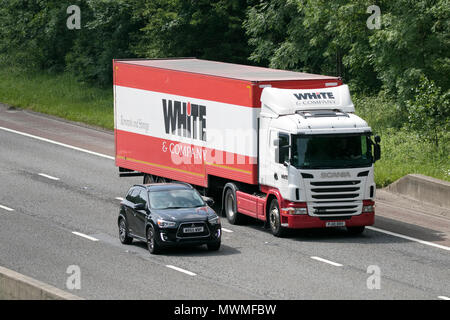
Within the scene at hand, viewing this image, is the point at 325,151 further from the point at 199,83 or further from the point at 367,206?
the point at 199,83

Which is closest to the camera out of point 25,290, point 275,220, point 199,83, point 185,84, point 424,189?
point 25,290

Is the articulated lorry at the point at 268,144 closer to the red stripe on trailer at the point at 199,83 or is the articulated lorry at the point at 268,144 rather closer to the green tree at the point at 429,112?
the red stripe on trailer at the point at 199,83

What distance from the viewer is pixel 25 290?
15.9 meters

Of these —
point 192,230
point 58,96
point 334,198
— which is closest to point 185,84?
point 334,198

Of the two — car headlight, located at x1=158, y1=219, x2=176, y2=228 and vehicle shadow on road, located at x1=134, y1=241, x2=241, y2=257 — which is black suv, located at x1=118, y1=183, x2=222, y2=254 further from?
vehicle shadow on road, located at x1=134, y1=241, x2=241, y2=257

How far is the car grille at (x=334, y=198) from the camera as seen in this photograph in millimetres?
24719

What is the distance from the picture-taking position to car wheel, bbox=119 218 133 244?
80.3 ft

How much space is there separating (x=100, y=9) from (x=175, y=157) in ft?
82.4

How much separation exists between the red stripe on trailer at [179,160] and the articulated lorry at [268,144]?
0.10 feet

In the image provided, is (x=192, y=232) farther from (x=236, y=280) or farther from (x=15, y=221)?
(x=15, y=221)

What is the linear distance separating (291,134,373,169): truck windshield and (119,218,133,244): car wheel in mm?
4235

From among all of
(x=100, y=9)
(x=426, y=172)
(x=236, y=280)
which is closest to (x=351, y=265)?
(x=236, y=280)

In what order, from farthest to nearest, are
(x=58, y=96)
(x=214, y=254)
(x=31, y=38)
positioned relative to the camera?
(x=31, y=38) → (x=58, y=96) → (x=214, y=254)

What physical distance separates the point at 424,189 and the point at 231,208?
20.1ft
